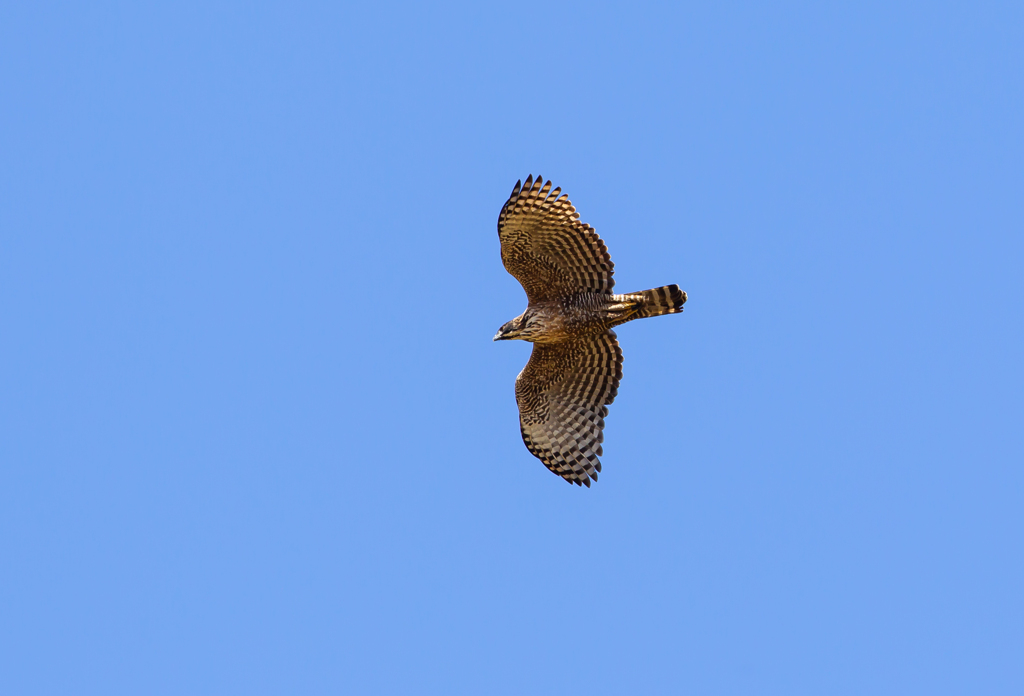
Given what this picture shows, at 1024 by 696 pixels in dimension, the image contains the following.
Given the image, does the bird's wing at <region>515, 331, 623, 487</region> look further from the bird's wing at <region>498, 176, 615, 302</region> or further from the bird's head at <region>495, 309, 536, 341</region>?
the bird's wing at <region>498, 176, 615, 302</region>

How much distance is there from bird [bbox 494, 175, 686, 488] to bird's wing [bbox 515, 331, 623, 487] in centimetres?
1

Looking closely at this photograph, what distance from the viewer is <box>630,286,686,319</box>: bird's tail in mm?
16516

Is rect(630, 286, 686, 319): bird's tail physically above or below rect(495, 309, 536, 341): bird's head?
below

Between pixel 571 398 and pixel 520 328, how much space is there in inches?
53.9

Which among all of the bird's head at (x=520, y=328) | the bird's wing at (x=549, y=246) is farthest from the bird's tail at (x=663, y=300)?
the bird's head at (x=520, y=328)

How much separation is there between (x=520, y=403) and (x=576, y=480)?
4.51 ft

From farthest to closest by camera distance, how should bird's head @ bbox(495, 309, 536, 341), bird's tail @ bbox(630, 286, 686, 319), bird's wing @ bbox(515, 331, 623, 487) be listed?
bird's wing @ bbox(515, 331, 623, 487)
bird's head @ bbox(495, 309, 536, 341)
bird's tail @ bbox(630, 286, 686, 319)

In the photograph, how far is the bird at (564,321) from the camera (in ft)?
54.7

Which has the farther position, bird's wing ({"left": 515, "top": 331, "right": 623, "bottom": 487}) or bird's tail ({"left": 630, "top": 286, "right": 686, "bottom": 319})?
bird's wing ({"left": 515, "top": 331, "right": 623, "bottom": 487})

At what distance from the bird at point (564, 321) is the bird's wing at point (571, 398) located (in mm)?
14

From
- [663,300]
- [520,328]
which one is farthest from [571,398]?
[663,300]

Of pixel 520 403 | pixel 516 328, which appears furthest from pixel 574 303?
pixel 520 403

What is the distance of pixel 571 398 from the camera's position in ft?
59.3

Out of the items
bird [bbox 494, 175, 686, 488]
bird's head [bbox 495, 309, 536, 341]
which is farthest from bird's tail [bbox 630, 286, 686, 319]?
bird's head [bbox 495, 309, 536, 341]
